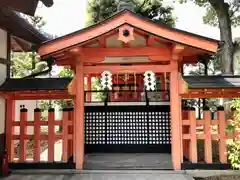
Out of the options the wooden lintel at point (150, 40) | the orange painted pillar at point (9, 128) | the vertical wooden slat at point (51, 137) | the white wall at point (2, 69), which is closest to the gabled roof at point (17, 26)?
the white wall at point (2, 69)

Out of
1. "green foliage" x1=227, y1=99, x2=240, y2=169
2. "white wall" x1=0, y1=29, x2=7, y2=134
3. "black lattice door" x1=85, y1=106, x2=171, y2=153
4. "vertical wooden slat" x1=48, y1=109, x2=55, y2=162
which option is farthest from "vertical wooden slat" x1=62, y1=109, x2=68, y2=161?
"green foliage" x1=227, y1=99, x2=240, y2=169

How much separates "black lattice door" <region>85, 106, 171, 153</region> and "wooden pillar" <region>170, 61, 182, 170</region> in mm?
2014

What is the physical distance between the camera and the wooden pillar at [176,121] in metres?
5.50

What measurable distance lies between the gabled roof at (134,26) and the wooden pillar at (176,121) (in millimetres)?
795

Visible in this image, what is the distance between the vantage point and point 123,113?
25.6 ft

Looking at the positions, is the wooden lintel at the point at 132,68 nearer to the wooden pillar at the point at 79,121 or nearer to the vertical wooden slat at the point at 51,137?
the wooden pillar at the point at 79,121

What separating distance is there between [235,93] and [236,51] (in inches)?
596

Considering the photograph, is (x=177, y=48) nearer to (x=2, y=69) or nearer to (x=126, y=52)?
(x=126, y=52)

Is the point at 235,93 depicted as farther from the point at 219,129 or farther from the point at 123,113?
the point at 123,113

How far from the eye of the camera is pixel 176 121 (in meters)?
5.54

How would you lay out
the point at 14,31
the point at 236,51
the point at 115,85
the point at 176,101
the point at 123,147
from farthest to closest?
the point at 236,51 < the point at 115,85 < the point at 123,147 < the point at 14,31 < the point at 176,101

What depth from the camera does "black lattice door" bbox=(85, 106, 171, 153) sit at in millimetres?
7566

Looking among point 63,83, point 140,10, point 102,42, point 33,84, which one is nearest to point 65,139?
point 63,83

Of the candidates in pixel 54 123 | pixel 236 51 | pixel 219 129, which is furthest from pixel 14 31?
pixel 236 51
